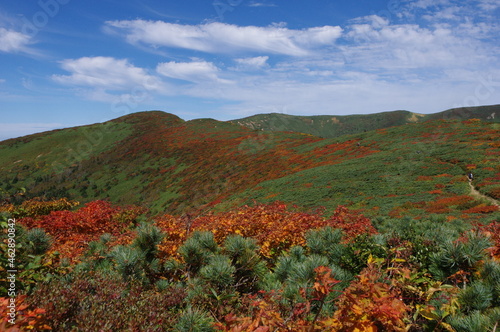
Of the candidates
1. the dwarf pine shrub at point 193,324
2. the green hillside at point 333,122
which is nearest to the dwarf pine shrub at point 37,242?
the dwarf pine shrub at point 193,324

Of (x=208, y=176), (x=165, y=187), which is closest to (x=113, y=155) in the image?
(x=165, y=187)

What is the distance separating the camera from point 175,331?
2.65 metres

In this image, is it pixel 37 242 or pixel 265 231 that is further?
pixel 265 231

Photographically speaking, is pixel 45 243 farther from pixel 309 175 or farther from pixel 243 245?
pixel 309 175

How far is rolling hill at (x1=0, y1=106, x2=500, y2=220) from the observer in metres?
23.5

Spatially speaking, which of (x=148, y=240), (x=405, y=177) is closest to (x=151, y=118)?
(x=405, y=177)

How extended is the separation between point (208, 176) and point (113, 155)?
108 ft

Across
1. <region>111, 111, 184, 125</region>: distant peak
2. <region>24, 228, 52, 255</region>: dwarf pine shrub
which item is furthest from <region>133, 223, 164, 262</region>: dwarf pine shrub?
<region>111, 111, 184, 125</region>: distant peak

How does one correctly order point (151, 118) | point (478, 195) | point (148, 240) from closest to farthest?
1. point (148, 240)
2. point (478, 195)
3. point (151, 118)

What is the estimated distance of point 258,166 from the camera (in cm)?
4256

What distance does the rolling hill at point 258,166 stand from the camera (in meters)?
23.5

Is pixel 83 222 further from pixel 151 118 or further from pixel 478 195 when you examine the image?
pixel 151 118

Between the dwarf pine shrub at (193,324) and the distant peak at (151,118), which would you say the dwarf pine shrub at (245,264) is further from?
the distant peak at (151,118)

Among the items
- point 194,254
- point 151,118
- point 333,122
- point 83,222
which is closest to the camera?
point 194,254
